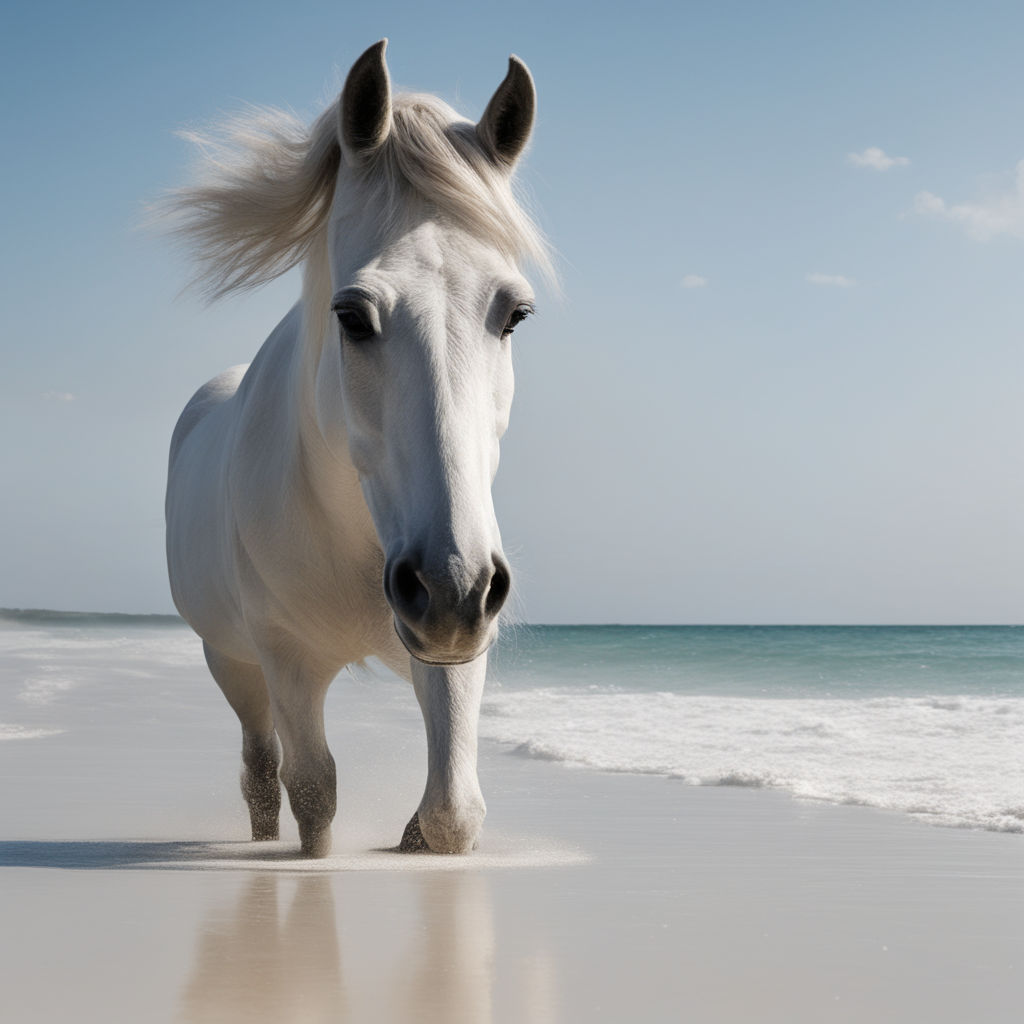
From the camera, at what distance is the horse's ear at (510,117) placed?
293cm

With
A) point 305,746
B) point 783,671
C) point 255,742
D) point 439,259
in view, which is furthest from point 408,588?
point 783,671

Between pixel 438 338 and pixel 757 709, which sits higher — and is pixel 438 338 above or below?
above

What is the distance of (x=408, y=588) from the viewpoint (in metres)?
2.26

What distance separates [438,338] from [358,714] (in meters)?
9.57

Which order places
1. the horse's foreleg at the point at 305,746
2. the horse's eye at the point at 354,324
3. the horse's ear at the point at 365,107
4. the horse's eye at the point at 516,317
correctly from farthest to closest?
the horse's foreleg at the point at 305,746 < the horse's ear at the point at 365,107 < the horse's eye at the point at 516,317 < the horse's eye at the point at 354,324

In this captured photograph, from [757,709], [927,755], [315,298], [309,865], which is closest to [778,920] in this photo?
[309,865]

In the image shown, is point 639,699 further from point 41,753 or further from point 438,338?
point 438,338

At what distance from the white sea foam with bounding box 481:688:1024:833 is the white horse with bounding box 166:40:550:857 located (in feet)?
7.76

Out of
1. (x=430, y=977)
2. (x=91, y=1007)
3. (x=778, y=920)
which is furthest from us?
(x=778, y=920)

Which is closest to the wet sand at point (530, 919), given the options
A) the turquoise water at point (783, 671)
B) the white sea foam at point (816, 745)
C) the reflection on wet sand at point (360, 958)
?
the reflection on wet sand at point (360, 958)

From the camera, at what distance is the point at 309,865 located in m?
3.31

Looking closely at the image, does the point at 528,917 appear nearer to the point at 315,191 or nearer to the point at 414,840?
the point at 414,840

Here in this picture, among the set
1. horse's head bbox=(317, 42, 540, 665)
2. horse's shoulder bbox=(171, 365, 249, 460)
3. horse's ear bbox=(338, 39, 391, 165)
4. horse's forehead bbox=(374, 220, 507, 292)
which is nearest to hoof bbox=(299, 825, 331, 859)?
horse's head bbox=(317, 42, 540, 665)

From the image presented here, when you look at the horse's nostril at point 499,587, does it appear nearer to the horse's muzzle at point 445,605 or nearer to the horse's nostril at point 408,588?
the horse's muzzle at point 445,605
